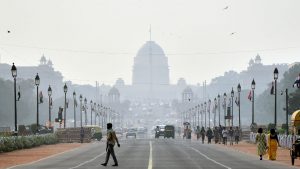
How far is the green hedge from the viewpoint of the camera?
2569 inches

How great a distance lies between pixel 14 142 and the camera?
2724 inches

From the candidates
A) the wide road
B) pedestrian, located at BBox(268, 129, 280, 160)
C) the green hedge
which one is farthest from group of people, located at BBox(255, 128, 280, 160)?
the green hedge

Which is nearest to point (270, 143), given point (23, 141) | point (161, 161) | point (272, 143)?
point (272, 143)

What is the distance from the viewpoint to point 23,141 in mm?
73562

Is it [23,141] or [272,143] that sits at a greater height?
[272,143]

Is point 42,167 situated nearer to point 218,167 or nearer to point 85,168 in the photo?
point 85,168

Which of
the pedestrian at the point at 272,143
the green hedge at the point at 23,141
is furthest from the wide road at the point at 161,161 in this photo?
the green hedge at the point at 23,141

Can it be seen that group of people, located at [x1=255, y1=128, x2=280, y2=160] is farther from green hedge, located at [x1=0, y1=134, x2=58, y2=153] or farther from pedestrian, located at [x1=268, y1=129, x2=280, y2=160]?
green hedge, located at [x1=0, y1=134, x2=58, y2=153]

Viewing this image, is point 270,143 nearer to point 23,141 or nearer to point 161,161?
point 161,161

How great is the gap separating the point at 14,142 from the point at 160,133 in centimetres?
7329

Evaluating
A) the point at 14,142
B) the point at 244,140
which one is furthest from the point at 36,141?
the point at 244,140

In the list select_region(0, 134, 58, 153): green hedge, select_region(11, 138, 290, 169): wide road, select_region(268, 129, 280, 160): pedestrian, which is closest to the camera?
select_region(11, 138, 290, 169): wide road

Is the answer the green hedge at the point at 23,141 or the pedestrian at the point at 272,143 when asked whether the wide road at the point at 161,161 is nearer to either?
the pedestrian at the point at 272,143

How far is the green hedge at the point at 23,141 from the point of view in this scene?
214 ft
